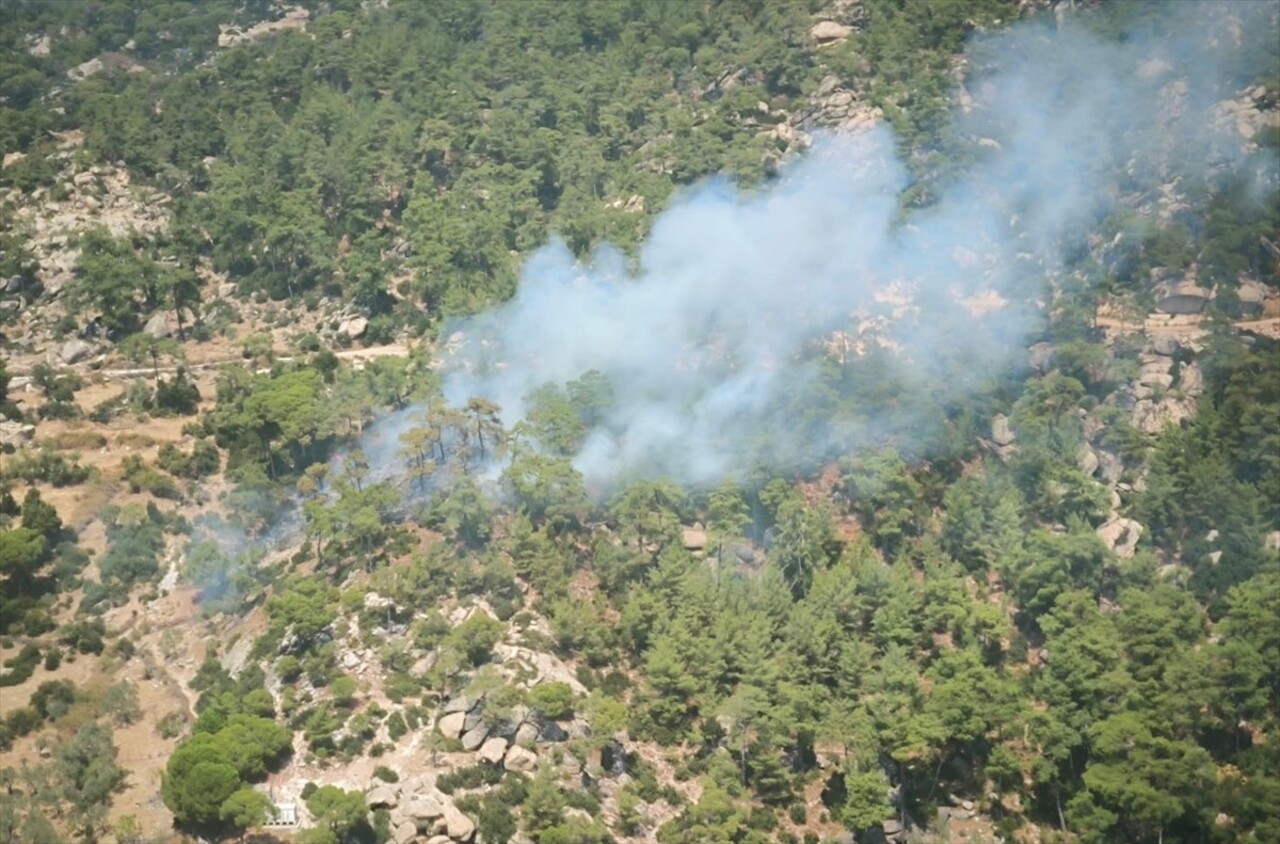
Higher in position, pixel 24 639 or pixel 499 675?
pixel 499 675

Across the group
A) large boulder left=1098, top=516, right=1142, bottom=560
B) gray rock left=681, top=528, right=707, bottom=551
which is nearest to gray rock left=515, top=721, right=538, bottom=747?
gray rock left=681, top=528, right=707, bottom=551

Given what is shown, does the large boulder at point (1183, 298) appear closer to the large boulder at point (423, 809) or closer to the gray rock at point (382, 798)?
the large boulder at point (423, 809)

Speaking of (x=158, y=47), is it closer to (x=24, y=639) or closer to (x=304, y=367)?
(x=304, y=367)

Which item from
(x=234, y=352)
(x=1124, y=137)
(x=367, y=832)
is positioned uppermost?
(x=1124, y=137)

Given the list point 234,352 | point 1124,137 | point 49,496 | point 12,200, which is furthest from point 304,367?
point 1124,137

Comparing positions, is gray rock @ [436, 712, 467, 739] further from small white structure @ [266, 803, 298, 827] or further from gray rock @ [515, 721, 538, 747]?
small white structure @ [266, 803, 298, 827]

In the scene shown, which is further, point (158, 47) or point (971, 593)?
point (158, 47)
